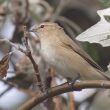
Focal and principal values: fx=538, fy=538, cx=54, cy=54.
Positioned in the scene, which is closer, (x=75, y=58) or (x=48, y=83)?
(x=48, y=83)

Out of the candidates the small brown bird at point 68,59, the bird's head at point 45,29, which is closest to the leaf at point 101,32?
the small brown bird at point 68,59

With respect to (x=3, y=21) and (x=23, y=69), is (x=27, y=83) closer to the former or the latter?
(x=23, y=69)

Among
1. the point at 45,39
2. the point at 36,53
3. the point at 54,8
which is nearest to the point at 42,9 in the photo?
the point at 54,8

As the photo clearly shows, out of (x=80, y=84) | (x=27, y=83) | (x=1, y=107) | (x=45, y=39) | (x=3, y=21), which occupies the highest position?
(x=80, y=84)

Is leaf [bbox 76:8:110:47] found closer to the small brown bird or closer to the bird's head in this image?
the small brown bird

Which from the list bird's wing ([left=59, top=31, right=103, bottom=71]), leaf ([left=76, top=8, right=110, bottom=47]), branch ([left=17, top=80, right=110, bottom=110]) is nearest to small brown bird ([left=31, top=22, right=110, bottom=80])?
bird's wing ([left=59, top=31, right=103, bottom=71])

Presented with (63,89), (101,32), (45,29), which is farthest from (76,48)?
(63,89)

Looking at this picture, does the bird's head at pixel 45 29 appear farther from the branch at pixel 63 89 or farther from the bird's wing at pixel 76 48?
the branch at pixel 63 89

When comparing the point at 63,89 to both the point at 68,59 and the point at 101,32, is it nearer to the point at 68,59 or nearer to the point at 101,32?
the point at 101,32
